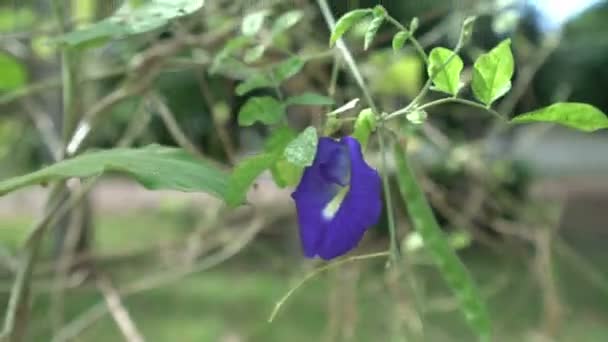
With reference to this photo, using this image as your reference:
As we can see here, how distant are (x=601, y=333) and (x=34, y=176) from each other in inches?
135

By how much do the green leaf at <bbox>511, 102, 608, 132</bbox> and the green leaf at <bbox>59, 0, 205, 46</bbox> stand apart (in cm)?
23

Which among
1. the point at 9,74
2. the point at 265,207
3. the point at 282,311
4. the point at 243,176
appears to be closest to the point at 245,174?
the point at 243,176

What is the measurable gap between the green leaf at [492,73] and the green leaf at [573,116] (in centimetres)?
3

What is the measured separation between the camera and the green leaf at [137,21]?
587 millimetres

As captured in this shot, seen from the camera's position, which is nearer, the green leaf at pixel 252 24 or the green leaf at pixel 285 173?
the green leaf at pixel 285 173

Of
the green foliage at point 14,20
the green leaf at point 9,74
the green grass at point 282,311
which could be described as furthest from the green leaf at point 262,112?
the green grass at point 282,311

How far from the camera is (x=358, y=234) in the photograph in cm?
48

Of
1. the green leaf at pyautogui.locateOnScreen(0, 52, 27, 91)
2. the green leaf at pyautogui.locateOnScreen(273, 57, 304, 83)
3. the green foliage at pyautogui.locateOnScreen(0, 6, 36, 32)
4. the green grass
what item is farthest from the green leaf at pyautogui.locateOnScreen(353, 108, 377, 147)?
the green grass

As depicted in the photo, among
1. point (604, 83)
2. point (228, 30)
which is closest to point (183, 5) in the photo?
point (228, 30)

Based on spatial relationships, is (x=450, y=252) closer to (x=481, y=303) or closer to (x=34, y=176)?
(x=481, y=303)

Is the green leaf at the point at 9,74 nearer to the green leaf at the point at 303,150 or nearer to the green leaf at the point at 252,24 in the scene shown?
the green leaf at the point at 252,24

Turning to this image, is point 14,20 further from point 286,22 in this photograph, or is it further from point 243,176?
point 243,176

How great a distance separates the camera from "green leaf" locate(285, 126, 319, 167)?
46cm

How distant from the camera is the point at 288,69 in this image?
627mm
